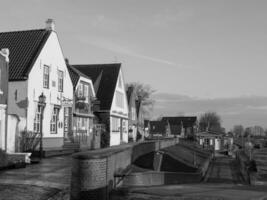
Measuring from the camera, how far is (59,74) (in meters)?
29.5

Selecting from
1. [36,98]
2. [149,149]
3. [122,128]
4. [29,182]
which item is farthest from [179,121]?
[29,182]

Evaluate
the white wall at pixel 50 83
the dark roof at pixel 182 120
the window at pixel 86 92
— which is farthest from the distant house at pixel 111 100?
the dark roof at pixel 182 120

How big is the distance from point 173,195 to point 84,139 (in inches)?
830

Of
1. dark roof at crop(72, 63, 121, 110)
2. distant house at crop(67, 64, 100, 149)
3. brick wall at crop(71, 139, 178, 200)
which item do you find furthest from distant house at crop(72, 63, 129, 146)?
brick wall at crop(71, 139, 178, 200)

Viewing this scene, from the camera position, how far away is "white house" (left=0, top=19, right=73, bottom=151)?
971 inches

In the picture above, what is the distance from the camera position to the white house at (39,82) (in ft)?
80.9

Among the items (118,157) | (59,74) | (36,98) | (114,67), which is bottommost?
(118,157)

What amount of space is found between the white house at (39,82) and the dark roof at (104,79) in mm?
10803

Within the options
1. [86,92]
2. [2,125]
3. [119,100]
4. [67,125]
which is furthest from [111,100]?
[2,125]

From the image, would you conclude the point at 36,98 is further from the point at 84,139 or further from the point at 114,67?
the point at 114,67

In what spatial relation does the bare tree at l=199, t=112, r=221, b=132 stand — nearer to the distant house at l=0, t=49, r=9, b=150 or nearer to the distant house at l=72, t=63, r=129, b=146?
the distant house at l=72, t=63, r=129, b=146

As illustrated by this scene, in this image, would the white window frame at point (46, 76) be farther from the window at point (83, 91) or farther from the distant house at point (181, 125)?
the distant house at point (181, 125)

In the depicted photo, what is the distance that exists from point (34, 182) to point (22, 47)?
47.9ft

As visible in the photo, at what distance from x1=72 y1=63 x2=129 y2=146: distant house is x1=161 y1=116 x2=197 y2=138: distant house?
3331 inches
